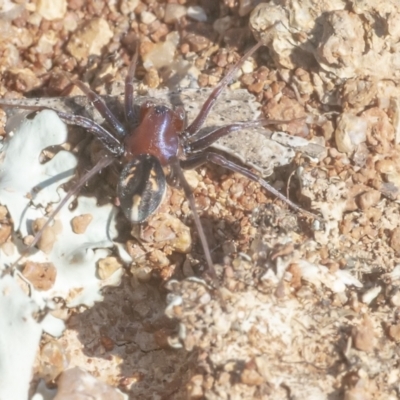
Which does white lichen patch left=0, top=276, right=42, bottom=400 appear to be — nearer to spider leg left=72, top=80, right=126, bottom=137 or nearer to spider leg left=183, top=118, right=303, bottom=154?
spider leg left=72, top=80, right=126, bottom=137

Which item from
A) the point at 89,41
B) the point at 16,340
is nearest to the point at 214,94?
the point at 89,41

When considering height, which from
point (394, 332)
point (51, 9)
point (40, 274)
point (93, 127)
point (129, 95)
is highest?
point (51, 9)

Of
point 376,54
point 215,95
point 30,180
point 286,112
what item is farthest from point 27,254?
point 376,54

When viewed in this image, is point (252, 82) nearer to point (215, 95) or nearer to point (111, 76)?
point (215, 95)

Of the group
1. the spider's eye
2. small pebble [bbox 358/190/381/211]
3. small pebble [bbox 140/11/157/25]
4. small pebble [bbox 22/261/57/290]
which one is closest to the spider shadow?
small pebble [bbox 22/261/57/290]

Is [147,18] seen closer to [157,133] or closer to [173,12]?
[173,12]
